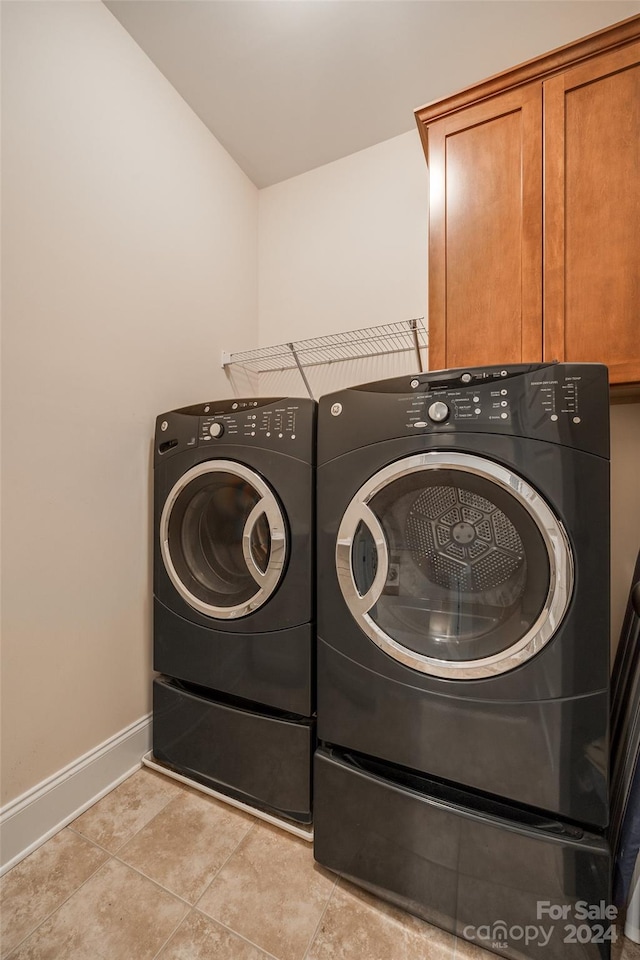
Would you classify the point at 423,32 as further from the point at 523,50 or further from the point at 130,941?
the point at 130,941

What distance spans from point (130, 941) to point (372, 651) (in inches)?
33.3

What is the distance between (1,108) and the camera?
3.64 ft

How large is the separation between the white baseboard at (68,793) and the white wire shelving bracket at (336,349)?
1621 millimetres

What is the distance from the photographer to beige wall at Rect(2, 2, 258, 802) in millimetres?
1147

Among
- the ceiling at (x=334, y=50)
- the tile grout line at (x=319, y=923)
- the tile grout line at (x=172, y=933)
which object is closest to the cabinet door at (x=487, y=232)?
the ceiling at (x=334, y=50)

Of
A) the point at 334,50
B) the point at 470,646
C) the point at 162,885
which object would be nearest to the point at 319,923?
the point at 162,885

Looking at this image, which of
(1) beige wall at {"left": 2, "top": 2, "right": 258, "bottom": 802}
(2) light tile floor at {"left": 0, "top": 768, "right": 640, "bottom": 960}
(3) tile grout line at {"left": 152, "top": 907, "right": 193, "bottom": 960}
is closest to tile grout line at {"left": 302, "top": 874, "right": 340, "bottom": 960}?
(2) light tile floor at {"left": 0, "top": 768, "right": 640, "bottom": 960}

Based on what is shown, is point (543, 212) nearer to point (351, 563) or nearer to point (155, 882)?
point (351, 563)

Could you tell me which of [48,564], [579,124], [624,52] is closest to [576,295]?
[579,124]

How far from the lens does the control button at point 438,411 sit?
0.97 m

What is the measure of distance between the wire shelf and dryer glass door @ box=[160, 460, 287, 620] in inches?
33.5

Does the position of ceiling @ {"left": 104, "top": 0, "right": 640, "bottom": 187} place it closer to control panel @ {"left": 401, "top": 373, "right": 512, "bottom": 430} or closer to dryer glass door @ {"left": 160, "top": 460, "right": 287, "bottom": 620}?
control panel @ {"left": 401, "top": 373, "right": 512, "bottom": 430}

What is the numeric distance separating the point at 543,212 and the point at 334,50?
110 cm

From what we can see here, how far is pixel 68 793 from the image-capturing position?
125 cm
